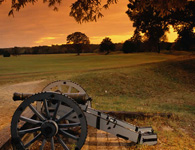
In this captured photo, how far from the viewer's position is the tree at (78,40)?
218 feet

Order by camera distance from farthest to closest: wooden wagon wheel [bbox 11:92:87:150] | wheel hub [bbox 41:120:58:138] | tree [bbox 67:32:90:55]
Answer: tree [bbox 67:32:90:55] → wheel hub [bbox 41:120:58:138] → wooden wagon wheel [bbox 11:92:87:150]

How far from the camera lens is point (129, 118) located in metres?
6.00

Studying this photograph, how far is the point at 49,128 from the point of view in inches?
137

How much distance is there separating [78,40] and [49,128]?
213 ft

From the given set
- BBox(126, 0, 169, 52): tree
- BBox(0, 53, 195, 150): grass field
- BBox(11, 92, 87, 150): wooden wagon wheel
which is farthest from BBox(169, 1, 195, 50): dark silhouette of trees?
BBox(11, 92, 87, 150): wooden wagon wheel

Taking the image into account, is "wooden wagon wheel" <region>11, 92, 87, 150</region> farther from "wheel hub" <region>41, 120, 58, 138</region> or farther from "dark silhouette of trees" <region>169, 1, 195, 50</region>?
"dark silhouette of trees" <region>169, 1, 195, 50</region>

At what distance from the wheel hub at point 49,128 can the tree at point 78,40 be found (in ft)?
208

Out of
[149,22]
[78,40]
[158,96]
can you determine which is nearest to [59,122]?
[158,96]

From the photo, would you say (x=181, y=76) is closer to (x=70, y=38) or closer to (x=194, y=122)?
(x=194, y=122)

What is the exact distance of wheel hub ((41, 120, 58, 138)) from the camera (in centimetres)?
346

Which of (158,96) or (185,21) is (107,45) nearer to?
(185,21)

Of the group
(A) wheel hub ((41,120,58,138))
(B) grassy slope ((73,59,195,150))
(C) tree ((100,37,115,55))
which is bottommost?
(B) grassy slope ((73,59,195,150))

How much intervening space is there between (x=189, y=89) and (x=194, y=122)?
7.24 metres

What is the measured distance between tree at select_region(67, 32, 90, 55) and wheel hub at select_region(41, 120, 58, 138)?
63442mm
